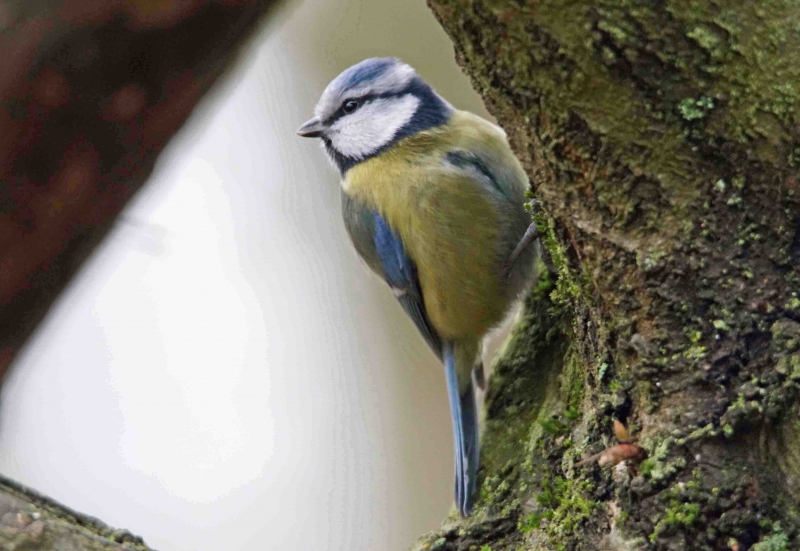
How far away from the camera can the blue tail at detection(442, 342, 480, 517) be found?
1538mm

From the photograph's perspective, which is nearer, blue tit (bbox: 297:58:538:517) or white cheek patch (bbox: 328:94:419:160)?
blue tit (bbox: 297:58:538:517)

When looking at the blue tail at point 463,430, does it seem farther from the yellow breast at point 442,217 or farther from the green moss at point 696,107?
the green moss at point 696,107

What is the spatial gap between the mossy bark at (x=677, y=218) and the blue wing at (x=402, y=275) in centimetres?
92

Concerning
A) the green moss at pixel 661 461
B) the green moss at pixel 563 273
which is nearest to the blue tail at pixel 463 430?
the green moss at pixel 563 273

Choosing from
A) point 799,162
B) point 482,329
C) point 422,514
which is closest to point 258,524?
point 422,514

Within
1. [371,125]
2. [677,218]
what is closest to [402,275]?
[371,125]

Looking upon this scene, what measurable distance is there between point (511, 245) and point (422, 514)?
226 centimetres

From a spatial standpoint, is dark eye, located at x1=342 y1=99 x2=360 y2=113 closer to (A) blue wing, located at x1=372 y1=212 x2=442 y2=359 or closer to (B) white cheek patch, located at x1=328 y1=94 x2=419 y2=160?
(B) white cheek patch, located at x1=328 y1=94 x2=419 y2=160

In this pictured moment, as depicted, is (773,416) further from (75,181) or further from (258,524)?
(258,524)

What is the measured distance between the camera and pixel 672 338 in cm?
104

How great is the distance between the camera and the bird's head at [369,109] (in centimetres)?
214

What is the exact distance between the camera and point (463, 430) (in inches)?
74.8

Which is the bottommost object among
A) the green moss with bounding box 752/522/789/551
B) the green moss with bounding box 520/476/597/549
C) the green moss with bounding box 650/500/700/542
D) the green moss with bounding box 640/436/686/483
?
the green moss with bounding box 520/476/597/549

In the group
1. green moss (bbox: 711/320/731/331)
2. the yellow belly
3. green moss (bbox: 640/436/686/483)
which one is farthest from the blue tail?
green moss (bbox: 711/320/731/331)
